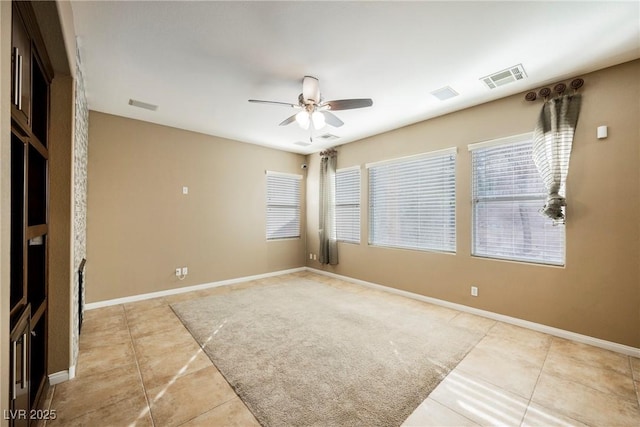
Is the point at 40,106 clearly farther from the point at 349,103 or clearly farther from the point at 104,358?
the point at 349,103

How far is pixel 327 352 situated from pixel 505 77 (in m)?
3.31

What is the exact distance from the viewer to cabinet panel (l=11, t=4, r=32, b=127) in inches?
47.2

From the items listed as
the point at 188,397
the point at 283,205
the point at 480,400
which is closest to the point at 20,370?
the point at 188,397

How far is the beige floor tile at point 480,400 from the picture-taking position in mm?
1709

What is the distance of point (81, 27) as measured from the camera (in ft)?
6.82

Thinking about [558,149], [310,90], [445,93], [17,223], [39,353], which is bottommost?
[39,353]

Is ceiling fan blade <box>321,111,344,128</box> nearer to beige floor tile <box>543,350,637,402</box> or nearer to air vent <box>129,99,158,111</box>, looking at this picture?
air vent <box>129,99,158,111</box>

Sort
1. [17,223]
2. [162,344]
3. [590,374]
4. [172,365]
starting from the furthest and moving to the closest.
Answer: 1. [162,344]
2. [172,365]
3. [590,374]
4. [17,223]

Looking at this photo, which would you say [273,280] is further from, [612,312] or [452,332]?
[612,312]

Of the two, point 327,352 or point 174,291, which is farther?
point 174,291

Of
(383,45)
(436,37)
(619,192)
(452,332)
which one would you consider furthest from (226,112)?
(619,192)

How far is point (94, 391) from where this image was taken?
1.94m

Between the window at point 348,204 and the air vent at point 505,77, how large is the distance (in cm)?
248

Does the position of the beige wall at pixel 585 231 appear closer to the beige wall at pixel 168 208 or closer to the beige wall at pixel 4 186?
the beige wall at pixel 168 208
